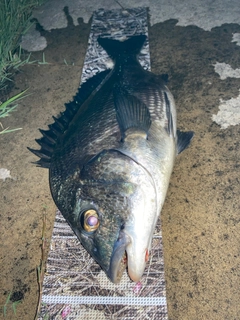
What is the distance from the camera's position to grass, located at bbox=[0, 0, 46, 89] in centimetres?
426

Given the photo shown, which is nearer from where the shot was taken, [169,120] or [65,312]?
[65,312]

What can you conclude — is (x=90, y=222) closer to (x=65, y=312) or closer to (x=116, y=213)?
(x=116, y=213)

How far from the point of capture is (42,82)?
426 centimetres

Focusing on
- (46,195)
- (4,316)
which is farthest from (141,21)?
(4,316)

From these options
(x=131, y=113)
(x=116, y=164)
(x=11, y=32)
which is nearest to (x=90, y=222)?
(x=116, y=164)

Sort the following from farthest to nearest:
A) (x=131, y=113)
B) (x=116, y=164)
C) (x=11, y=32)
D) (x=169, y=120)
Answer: (x=11, y=32), (x=169, y=120), (x=131, y=113), (x=116, y=164)

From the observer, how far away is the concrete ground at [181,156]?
2568mm

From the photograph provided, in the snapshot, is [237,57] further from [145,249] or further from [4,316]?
[4,316]

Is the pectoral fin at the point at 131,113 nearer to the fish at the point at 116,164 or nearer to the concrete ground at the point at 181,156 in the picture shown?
the fish at the point at 116,164

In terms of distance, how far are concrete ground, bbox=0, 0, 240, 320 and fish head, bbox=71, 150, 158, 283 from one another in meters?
0.61

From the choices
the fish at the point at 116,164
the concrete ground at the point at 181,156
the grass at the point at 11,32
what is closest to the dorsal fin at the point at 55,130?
the fish at the point at 116,164

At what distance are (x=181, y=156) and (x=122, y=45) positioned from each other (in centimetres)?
183

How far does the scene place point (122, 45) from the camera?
4.05 meters

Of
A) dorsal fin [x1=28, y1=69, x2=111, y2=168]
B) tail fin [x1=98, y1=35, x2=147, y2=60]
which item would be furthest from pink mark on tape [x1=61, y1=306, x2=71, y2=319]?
tail fin [x1=98, y1=35, x2=147, y2=60]
